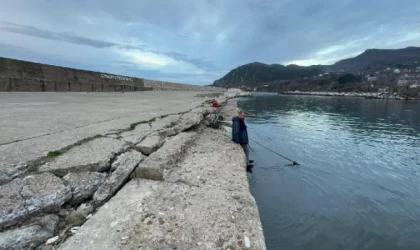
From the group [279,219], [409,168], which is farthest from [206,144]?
[409,168]

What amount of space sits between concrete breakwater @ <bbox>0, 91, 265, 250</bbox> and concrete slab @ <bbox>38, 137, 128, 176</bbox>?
0.01 metres

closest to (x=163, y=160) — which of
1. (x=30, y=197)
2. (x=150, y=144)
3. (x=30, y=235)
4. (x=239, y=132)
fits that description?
(x=150, y=144)

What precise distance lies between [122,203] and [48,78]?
13.1m

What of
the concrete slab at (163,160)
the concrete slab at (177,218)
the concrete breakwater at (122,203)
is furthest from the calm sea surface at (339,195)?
the concrete slab at (163,160)

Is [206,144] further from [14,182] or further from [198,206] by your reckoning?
[14,182]

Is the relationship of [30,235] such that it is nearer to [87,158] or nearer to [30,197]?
[30,197]

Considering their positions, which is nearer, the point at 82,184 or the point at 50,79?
the point at 82,184

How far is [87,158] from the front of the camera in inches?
159

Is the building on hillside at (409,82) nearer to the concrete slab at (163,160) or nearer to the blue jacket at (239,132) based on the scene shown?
the blue jacket at (239,132)

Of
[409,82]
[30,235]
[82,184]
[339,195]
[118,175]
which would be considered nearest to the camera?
[30,235]

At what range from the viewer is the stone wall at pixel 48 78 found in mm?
11439

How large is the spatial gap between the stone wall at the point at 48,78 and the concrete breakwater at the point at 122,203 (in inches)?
376

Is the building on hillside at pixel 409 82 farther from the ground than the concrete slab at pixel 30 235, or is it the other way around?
the building on hillside at pixel 409 82

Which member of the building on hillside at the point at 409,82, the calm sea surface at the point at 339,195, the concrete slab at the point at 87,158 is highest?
the building on hillside at the point at 409,82
